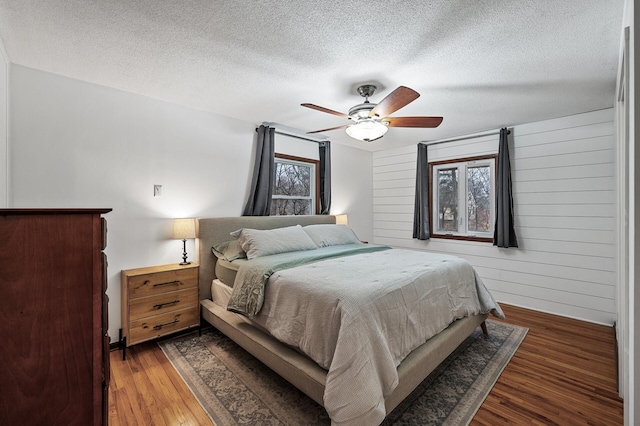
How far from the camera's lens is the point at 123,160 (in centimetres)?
279

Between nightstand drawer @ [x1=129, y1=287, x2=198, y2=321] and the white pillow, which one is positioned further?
the white pillow

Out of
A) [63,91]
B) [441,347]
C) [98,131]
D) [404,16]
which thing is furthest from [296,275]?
[63,91]

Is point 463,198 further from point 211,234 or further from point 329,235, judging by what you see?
point 211,234

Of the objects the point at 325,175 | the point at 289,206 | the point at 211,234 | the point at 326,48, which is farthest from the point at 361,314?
the point at 325,175

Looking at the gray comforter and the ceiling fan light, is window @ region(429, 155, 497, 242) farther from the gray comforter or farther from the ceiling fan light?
the ceiling fan light

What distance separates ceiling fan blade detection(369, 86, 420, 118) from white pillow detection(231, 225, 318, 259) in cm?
163

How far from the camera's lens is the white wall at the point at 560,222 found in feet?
10.6

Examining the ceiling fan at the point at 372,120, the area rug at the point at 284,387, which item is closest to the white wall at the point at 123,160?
the area rug at the point at 284,387

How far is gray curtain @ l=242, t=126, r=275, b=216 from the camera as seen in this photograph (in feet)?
12.2

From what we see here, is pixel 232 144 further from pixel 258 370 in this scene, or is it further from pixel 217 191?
pixel 258 370

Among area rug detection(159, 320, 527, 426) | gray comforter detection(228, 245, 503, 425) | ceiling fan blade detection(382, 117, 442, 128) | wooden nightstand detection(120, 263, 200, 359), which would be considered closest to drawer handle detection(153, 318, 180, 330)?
wooden nightstand detection(120, 263, 200, 359)

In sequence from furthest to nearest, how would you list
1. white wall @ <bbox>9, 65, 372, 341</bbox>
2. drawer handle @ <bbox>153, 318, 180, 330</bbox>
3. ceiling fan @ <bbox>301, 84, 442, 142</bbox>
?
drawer handle @ <bbox>153, 318, 180, 330</bbox>, ceiling fan @ <bbox>301, 84, 442, 142</bbox>, white wall @ <bbox>9, 65, 372, 341</bbox>

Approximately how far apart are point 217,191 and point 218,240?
65 cm

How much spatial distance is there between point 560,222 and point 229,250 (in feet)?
13.4
